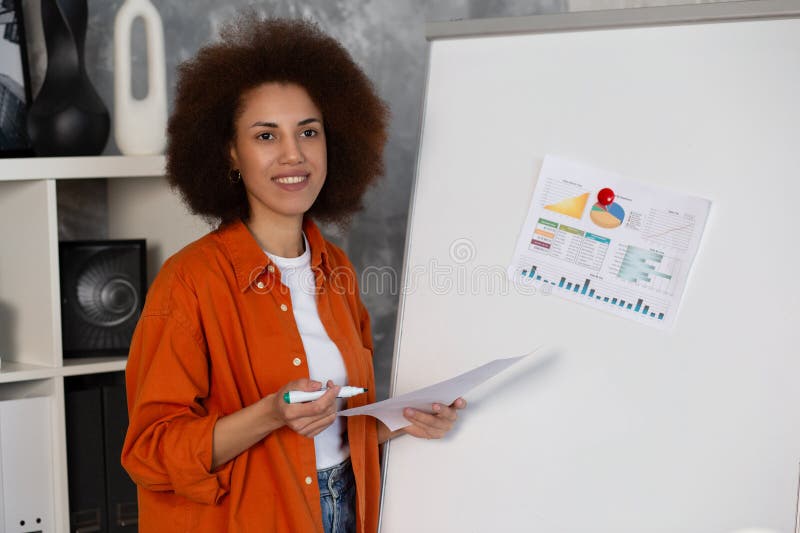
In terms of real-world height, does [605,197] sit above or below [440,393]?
above

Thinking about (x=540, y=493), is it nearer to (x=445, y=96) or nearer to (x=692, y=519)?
(x=692, y=519)

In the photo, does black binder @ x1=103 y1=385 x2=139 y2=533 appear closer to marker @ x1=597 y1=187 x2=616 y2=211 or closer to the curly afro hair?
the curly afro hair

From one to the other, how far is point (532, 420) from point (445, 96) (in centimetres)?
61

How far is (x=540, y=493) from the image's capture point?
1533mm

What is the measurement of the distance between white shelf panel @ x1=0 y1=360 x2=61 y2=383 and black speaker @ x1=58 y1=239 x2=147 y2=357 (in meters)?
0.10

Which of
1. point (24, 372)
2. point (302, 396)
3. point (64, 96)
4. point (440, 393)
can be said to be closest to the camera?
point (302, 396)

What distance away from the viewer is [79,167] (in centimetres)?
208

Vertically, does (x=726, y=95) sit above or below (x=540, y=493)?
above

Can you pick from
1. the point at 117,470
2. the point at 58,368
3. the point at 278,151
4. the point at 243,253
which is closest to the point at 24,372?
the point at 58,368

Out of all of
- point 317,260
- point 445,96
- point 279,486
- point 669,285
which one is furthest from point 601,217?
point 279,486

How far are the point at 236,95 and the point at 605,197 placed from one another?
2.17 feet

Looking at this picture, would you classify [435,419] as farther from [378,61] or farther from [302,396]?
[378,61]

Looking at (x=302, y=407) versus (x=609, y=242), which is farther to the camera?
(x=609, y=242)

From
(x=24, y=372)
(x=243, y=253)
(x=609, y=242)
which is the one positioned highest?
(x=609, y=242)
